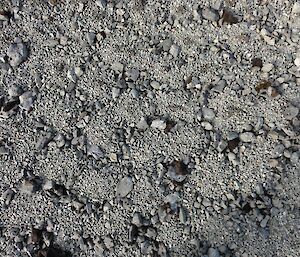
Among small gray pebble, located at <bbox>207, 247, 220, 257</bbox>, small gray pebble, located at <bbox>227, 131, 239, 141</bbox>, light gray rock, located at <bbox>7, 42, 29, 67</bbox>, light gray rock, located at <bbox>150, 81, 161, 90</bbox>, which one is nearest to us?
small gray pebble, located at <bbox>207, 247, 220, 257</bbox>

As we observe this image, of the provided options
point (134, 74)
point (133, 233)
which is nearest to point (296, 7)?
point (134, 74)

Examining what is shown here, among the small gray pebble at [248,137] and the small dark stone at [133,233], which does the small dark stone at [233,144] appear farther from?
the small dark stone at [133,233]

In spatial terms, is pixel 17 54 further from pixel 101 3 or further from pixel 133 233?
pixel 133 233

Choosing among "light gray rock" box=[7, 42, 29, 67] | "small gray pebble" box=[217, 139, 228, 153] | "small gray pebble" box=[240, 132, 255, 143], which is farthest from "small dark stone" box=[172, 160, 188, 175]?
→ "light gray rock" box=[7, 42, 29, 67]

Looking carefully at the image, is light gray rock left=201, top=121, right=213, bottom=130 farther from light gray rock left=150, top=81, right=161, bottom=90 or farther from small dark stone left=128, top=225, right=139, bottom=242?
small dark stone left=128, top=225, right=139, bottom=242

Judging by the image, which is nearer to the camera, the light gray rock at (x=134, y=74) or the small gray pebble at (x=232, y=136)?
the small gray pebble at (x=232, y=136)

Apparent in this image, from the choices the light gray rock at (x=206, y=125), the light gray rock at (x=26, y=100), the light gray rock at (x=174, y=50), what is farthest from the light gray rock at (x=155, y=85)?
the light gray rock at (x=26, y=100)

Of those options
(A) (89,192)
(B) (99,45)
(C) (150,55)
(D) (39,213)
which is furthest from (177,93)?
(D) (39,213)
